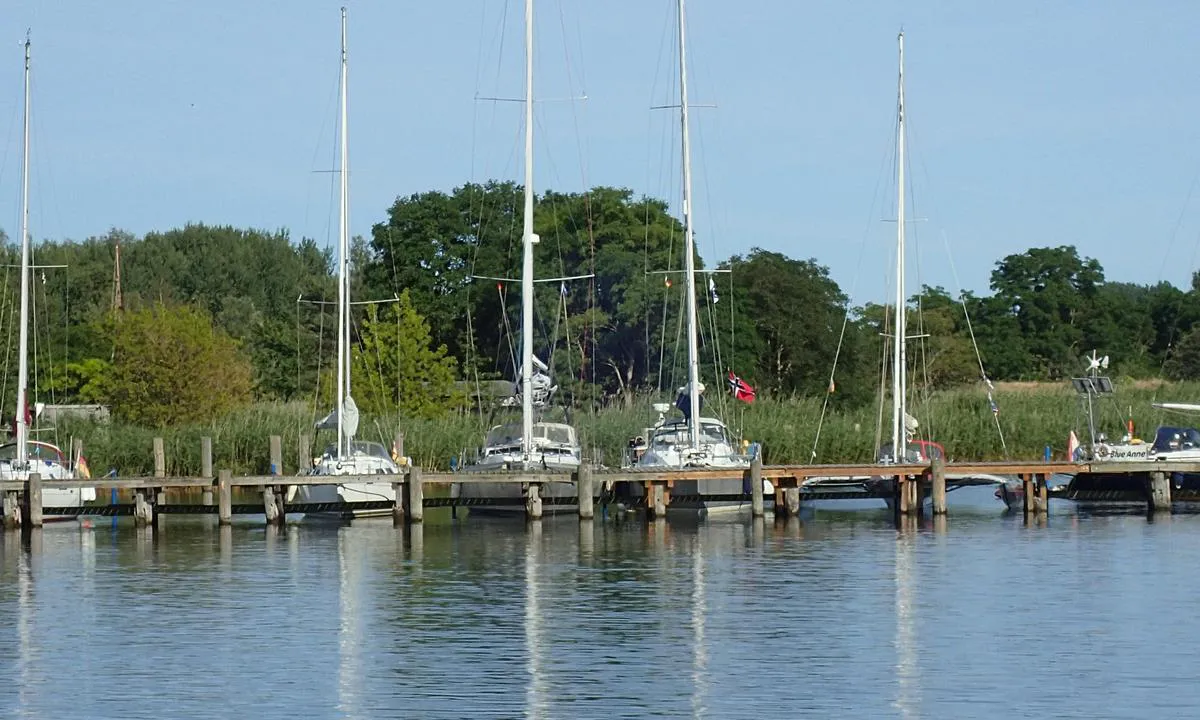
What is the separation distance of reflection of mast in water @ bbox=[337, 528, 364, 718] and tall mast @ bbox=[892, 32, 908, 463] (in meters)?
16.0

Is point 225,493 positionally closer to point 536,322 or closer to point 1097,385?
point 1097,385

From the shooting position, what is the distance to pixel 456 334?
94.2 m

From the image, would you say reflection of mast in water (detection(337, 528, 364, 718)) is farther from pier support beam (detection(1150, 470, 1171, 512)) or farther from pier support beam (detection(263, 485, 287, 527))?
pier support beam (detection(1150, 470, 1171, 512))

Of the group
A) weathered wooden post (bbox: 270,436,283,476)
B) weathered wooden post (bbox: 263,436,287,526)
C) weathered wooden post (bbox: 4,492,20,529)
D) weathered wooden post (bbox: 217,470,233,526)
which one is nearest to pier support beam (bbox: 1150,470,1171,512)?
weathered wooden post (bbox: 263,436,287,526)

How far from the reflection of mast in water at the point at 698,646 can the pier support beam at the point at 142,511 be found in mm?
14953

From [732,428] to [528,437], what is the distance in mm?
11922

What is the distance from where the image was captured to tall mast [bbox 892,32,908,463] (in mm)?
50719

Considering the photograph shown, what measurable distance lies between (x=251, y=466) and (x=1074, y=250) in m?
70.5

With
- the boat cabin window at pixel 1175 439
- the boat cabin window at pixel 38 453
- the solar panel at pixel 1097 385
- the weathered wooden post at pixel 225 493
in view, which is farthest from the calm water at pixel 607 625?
the boat cabin window at pixel 38 453

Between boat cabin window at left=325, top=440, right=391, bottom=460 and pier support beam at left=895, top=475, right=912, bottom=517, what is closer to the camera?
boat cabin window at left=325, top=440, right=391, bottom=460

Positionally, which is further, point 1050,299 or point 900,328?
point 1050,299

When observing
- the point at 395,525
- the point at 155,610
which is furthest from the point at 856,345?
the point at 155,610

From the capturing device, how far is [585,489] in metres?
45.8

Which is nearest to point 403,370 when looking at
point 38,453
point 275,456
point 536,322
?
point 536,322
